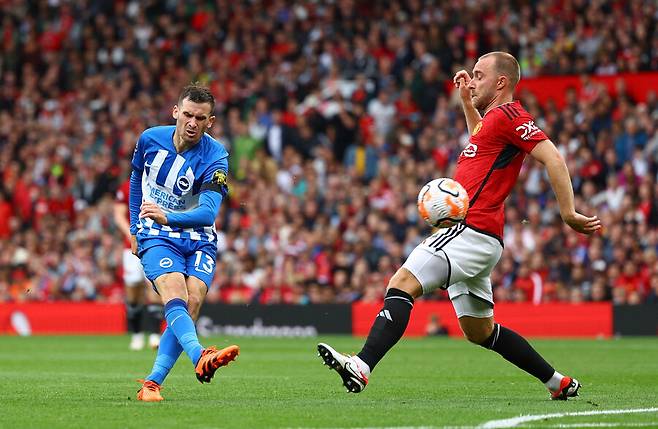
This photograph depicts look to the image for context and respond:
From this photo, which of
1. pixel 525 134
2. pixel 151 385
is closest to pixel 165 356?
pixel 151 385

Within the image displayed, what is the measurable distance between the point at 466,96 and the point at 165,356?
9.53ft

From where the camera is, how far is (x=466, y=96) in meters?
9.18

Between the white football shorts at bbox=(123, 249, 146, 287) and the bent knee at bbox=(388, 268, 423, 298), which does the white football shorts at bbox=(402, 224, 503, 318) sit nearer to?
the bent knee at bbox=(388, 268, 423, 298)

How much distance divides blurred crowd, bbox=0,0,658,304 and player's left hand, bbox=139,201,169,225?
468 inches

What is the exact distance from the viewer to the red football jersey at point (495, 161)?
835cm

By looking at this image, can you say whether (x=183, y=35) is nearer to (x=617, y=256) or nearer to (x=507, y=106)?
(x=617, y=256)

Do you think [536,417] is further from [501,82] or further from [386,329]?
[501,82]

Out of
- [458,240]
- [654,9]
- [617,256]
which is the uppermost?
[654,9]

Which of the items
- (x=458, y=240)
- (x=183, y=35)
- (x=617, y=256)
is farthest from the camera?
(x=183, y=35)

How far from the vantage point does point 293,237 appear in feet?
76.5

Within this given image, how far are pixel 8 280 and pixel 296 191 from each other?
6.02 meters

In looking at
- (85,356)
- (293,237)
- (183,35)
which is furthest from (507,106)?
(183,35)

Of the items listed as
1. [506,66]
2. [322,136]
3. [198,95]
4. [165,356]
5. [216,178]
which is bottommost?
[165,356]

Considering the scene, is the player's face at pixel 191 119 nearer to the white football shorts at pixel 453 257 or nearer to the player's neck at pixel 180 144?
the player's neck at pixel 180 144
